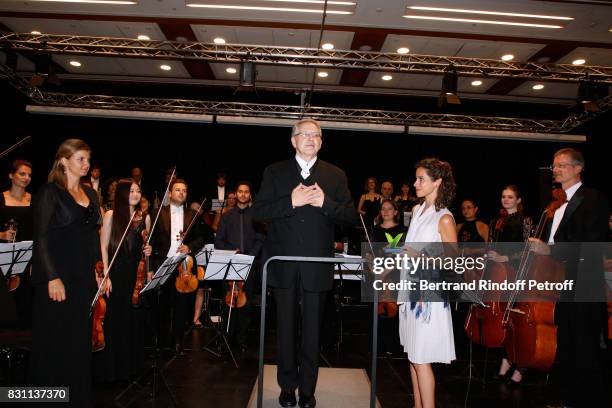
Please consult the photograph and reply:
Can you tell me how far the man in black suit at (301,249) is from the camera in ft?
9.25

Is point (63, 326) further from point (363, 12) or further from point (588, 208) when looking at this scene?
point (363, 12)

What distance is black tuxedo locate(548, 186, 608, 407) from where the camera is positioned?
3.29 m

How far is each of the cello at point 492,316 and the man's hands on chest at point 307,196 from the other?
2.01m

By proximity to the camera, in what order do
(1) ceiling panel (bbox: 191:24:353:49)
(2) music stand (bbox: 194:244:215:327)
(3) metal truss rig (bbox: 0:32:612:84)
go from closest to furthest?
(2) music stand (bbox: 194:244:215:327)
(3) metal truss rig (bbox: 0:32:612:84)
(1) ceiling panel (bbox: 191:24:353:49)

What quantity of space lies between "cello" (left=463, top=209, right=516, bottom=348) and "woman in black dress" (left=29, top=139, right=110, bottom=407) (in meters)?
3.23

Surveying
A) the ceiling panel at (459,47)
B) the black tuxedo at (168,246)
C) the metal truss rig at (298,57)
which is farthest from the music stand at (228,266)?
the ceiling panel at (459,47)

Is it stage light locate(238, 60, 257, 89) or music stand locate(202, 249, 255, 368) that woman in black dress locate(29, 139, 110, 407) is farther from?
stage light locate(238, 60, 257, 89)

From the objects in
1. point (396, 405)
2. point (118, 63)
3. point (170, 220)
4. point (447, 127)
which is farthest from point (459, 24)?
point (118, 63)

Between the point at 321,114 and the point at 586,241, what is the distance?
286 inches

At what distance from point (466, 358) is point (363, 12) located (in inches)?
209

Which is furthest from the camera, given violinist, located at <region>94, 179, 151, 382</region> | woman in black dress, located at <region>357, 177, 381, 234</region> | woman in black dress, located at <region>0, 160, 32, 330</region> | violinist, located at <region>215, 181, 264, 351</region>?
woman in black dress, located at <region>357, 177, 381, 234</region>

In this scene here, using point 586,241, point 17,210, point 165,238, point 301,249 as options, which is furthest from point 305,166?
point 17,210

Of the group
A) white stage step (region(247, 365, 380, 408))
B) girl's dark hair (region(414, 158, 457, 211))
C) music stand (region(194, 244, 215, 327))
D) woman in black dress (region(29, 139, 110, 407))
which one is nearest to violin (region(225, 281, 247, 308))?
music stand (region(194, 244, 215, 327))

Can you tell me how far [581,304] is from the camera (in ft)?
11.0
